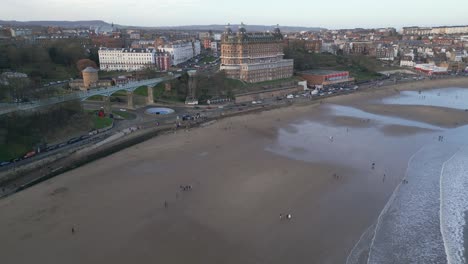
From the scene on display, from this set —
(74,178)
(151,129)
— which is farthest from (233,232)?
(151,129)

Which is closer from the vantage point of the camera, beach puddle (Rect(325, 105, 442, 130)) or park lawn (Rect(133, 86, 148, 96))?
beach puddle (Rect(325, 105, 442, 130))

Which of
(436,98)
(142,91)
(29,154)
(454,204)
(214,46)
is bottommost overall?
(454,204)

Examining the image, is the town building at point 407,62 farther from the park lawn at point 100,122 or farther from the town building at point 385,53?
the park lawn at point 100,122

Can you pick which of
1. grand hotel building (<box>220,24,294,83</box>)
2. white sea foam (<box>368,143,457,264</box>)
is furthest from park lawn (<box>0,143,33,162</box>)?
grand hotel building (<box>220,24,294,83</box>)

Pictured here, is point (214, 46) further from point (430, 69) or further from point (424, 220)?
point (424, 220)

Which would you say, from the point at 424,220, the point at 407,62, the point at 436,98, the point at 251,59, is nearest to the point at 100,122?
the point at 424,220

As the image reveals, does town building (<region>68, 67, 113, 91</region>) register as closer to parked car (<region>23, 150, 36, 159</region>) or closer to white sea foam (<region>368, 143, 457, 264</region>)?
parked car (<region>23, 150, 36, 159</region>)
